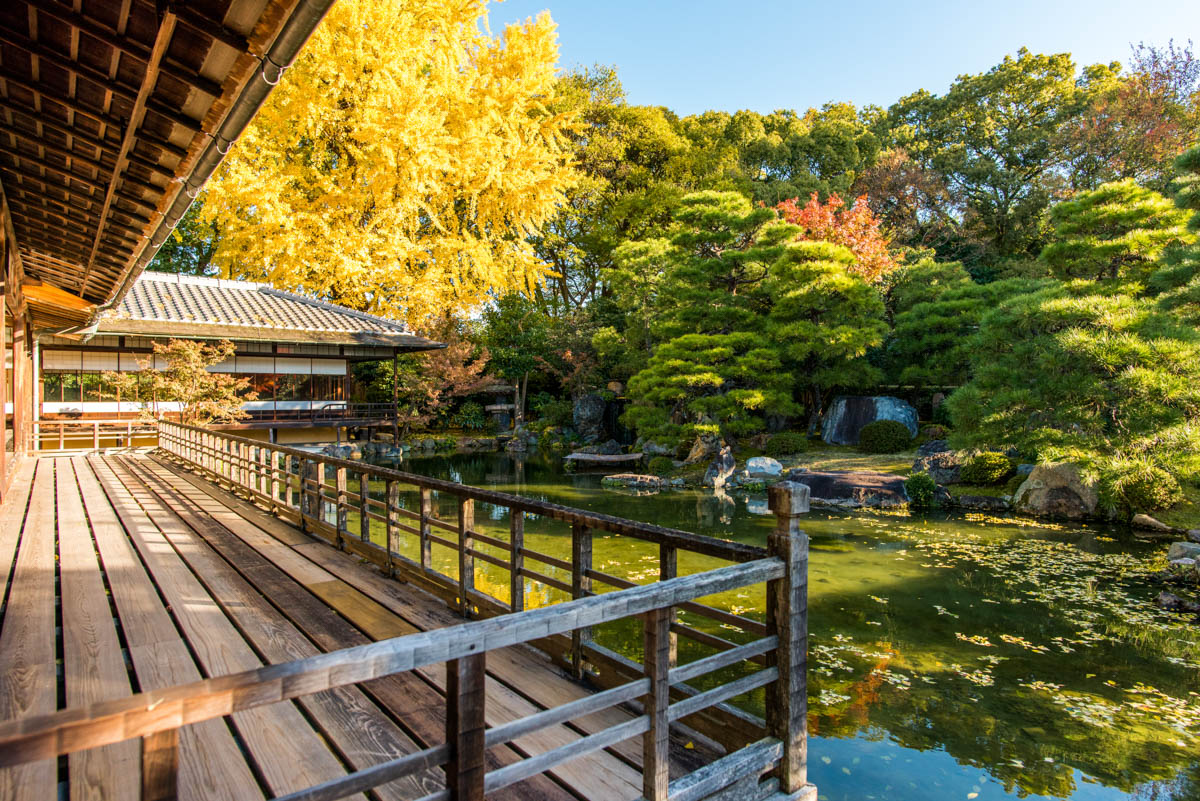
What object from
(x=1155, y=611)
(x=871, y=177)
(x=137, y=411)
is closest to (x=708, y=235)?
(x=871, y=177)

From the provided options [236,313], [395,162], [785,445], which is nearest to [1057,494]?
[785,445]

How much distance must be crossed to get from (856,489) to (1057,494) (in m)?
3.04

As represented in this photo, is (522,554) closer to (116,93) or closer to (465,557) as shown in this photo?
(465,557)

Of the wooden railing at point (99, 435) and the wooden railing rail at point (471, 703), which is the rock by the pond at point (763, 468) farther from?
the wooden railing at point (99, 435)

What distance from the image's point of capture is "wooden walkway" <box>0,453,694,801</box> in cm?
206

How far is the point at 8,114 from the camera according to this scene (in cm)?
316

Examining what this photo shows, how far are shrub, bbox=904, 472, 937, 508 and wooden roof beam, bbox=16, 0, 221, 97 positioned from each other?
11766 mm

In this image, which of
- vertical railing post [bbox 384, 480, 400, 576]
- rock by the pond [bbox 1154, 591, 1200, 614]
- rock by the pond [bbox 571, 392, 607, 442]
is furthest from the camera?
rock by the pond [bbox 571, 392, 607, 442]

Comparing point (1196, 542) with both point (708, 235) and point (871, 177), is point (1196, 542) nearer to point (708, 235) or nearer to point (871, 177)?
point (708, 235)

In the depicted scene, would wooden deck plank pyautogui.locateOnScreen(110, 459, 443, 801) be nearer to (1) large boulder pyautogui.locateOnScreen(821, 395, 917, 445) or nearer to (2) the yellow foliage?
(2) the yellow foliage

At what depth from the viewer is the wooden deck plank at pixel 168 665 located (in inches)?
78.2

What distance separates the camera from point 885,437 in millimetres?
15633

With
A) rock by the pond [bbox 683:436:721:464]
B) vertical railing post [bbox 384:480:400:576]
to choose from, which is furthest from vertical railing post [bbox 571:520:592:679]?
rock by the pond [bbox 683:436:721:464]

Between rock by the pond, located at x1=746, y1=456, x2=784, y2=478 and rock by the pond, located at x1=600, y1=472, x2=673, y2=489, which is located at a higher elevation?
rock by the pond, located at x1=746, y1=456, x2=784, y2=478
